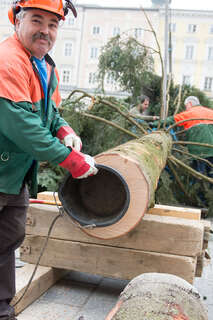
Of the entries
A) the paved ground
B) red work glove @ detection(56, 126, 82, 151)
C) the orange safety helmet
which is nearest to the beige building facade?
the paved ground

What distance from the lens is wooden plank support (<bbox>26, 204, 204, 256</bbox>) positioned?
2.58 m

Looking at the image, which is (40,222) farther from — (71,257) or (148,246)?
(148,246)

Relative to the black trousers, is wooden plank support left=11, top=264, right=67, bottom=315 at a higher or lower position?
lower

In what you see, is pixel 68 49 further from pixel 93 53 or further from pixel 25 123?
pixel 25 123

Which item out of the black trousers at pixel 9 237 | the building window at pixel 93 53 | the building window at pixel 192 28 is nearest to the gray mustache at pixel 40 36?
the black trousers at pixel 9 237

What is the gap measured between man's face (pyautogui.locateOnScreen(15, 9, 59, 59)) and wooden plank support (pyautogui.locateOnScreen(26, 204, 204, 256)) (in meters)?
1.18

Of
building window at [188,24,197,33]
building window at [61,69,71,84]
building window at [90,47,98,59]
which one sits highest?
building window at [188,24,197,33]

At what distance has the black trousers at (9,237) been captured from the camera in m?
2.17

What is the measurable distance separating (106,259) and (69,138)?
1026 millimetres

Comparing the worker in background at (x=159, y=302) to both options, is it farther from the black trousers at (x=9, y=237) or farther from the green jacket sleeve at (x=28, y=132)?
the black trousers at (x=9, y=237)

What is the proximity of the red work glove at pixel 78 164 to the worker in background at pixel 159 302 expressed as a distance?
63 cm

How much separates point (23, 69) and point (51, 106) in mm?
353

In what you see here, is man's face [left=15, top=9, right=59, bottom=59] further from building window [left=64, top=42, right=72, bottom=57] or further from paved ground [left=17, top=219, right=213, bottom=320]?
building window [left=64, top=42, right=72, bottom=57]

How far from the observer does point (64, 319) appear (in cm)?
242
